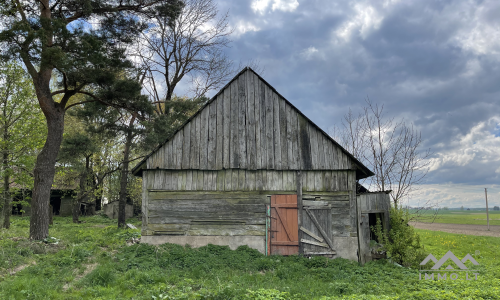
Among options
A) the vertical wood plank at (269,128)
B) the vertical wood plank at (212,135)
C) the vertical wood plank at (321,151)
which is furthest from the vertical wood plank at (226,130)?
the vertical wood plank at (321,151)

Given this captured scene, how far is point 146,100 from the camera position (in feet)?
50.5

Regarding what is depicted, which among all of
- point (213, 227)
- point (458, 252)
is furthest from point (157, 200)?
point (458, 252)

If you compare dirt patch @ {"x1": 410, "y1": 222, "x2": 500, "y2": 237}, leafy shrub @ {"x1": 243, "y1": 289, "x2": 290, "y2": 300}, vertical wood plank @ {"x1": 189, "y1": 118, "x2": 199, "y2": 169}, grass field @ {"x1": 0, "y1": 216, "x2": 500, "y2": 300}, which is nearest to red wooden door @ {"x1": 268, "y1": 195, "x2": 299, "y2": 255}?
grass field @ {"x1": 0, "y1": 216, "x2": 500, "y2": 300}

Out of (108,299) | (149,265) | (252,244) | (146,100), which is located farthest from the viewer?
(146,100)

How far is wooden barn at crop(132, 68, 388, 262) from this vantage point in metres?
12.2

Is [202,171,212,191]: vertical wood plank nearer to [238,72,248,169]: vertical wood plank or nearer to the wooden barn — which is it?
the wooden barn

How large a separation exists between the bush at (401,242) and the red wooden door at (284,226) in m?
3.38

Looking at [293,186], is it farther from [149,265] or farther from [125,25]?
[125,25]

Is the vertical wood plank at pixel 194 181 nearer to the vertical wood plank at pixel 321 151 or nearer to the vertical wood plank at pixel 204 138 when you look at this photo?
the vertical wood plank at pixel 204 138

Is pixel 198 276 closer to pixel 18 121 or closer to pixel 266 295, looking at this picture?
pixel 266 295

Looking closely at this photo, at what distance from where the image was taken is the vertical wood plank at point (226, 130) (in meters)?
12.6

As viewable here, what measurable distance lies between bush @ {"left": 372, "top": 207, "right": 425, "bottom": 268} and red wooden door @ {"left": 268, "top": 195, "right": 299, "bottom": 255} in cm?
338

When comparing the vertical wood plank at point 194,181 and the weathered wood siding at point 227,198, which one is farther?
the vertical wood plank at point 194,181

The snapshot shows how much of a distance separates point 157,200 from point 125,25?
9.44 meters
